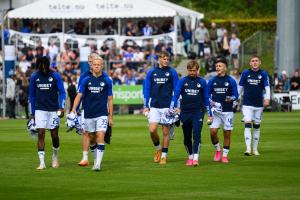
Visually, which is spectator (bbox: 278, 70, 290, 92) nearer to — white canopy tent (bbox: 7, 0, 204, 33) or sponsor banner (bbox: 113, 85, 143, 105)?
white canopy tent (bbox: 7, 0, 204, 33)

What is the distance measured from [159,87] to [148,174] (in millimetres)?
3033

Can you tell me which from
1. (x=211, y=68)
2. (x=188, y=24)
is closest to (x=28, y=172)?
(x=211, y=68)

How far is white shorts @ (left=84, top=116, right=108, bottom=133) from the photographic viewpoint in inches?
799

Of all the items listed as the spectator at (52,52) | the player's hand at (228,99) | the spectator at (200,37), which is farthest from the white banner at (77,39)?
the player's hand at (228,99)

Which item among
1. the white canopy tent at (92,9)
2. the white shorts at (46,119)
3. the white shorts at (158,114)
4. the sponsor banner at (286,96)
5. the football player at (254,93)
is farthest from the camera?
the white canopy tent at (92,9)

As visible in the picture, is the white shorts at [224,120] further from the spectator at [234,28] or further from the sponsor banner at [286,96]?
the spectator at [234,28]

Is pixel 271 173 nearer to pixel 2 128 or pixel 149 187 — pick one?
pixel 149 187

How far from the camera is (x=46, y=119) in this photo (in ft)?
67.8

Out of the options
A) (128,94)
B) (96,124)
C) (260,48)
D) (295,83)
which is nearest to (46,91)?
(96,124)

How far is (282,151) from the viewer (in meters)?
25.0

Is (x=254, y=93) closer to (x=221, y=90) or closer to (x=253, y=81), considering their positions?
(x=253, y=81)

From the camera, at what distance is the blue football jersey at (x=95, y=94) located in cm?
2038

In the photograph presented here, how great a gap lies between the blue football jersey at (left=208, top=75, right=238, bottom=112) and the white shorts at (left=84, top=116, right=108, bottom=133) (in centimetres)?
333

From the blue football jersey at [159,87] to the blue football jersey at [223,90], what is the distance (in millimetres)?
983
